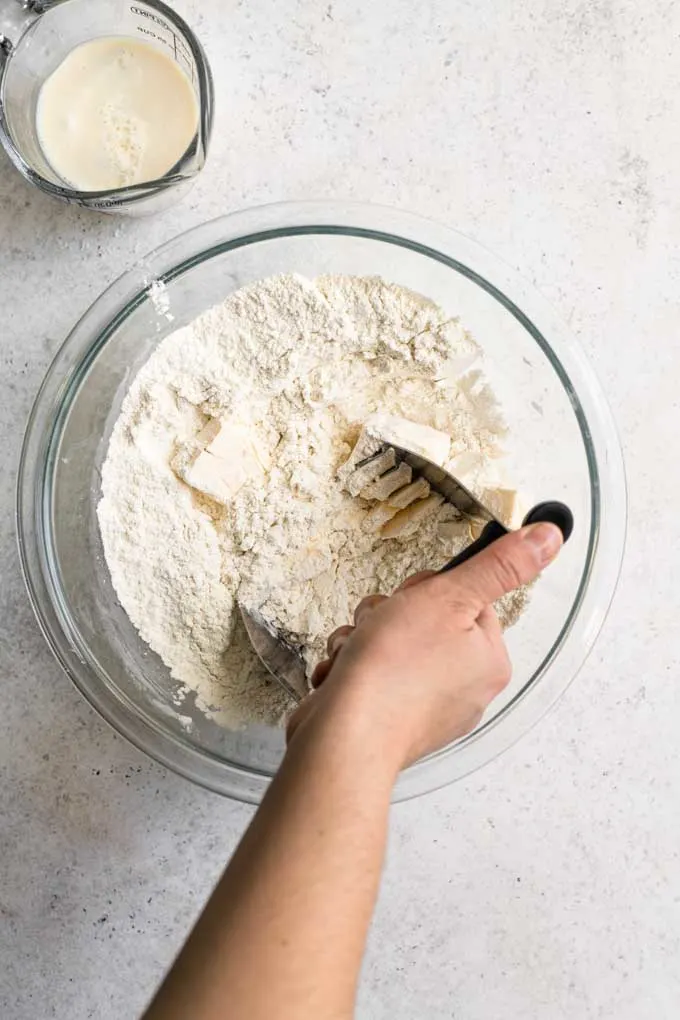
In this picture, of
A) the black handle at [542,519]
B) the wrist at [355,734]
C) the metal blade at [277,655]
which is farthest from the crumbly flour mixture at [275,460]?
the wrist at [355,734]

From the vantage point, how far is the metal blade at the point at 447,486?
837 millimetres

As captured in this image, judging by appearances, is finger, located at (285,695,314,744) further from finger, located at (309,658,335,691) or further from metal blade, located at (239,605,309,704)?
metal blade, located at (239,605,309,704)

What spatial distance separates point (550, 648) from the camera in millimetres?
927

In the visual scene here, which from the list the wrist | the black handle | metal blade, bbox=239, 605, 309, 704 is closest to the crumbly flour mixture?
metal blade, bbox=239, 605, 309, 704

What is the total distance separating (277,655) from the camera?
0.88 metres

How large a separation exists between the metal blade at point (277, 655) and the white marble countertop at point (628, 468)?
0.20m

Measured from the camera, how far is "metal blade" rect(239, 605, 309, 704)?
87 centimetres

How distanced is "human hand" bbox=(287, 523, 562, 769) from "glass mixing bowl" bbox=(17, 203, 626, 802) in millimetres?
214

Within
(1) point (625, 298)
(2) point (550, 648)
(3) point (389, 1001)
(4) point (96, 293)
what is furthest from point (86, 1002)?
(1) point (625, 298)

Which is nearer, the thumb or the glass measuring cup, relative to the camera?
the thumb

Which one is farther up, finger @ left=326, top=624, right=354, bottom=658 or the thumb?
finger @ left=326, top=624, right=354, bottom=658

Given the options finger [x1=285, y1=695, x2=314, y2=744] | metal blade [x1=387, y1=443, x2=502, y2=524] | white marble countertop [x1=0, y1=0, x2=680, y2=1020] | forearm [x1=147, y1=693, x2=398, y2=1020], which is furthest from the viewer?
white marble countertop [x1=0, y1=0, x2=680, y2=1020]

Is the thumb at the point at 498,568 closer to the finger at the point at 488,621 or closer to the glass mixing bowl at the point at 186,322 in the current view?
the finger at the point at 488,621

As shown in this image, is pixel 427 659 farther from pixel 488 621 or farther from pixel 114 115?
pixel 114 115
